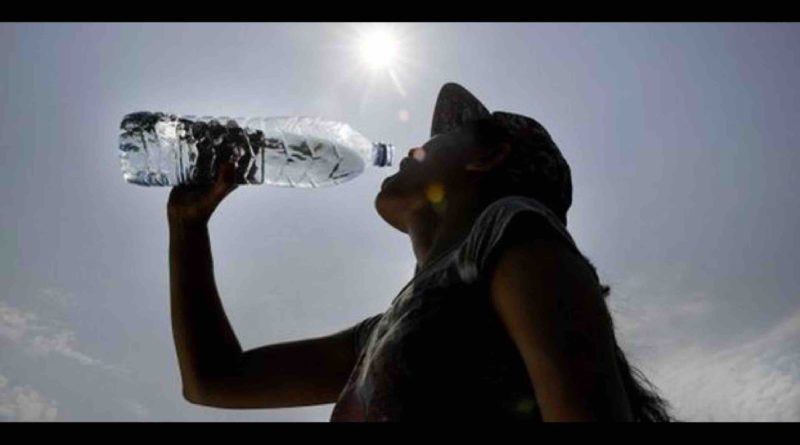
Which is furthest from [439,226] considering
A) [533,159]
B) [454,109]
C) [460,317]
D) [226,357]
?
[226,357]

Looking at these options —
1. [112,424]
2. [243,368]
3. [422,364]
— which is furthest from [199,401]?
[112,424]

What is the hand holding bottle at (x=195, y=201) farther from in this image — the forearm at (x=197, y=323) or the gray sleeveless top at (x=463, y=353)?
the gray sleeveless top at (x=463, y=353)

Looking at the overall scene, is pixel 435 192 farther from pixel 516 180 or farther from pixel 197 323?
pixel 197 323

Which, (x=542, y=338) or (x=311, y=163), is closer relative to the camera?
(x=542, y=338)

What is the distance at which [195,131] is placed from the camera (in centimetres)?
392

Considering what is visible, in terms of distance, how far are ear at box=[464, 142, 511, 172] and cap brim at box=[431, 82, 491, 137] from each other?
36 centimetres

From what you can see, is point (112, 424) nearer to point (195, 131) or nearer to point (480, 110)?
point (480, 110)

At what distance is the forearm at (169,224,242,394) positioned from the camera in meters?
2.98

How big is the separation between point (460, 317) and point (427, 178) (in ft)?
3.55

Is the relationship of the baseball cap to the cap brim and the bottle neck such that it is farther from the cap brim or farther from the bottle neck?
the bottle neck

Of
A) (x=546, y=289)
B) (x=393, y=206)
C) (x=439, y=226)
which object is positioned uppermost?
(x=393, y=206)

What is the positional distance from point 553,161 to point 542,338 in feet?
4.25

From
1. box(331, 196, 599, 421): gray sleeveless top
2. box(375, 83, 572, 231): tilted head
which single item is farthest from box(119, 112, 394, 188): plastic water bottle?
box(331, 196, 599, 421): gray sleeveless top

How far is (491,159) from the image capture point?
9.30 feet
